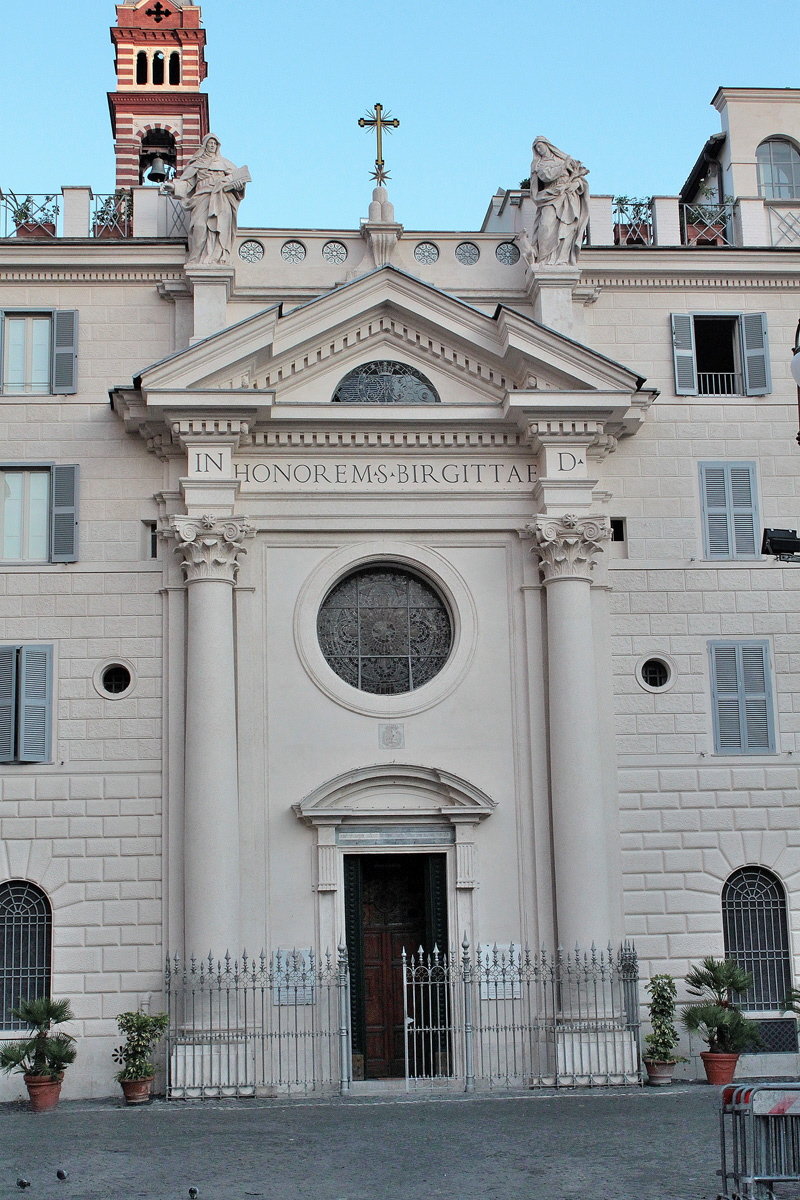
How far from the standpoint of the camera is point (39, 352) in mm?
23594

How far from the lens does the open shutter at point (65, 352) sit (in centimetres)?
2333

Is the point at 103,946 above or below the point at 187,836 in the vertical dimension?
below

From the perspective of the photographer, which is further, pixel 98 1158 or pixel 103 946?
pixel 103 946

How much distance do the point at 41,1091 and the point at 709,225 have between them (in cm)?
1695

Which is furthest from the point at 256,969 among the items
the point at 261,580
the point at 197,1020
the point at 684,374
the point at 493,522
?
the point at 684,374

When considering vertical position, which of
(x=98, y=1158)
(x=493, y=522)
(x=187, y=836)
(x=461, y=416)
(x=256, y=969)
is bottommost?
(x=98, y=1158)

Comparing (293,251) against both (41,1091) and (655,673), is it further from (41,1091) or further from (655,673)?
(41,1091)

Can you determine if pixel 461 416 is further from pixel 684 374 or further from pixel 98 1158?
pixel 98 1158

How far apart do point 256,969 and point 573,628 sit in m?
6.70

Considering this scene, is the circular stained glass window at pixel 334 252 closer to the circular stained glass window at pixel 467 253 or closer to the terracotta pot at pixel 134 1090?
the circular stained glass window at pixel 467 253

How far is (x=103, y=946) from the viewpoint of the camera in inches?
848

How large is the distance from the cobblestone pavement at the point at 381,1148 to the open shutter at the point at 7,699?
16.6ft

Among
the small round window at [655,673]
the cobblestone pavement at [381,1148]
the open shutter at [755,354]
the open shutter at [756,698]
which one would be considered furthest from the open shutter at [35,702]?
the open shutter at [755,354]

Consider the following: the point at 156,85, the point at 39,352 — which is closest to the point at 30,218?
the point at 39,352
